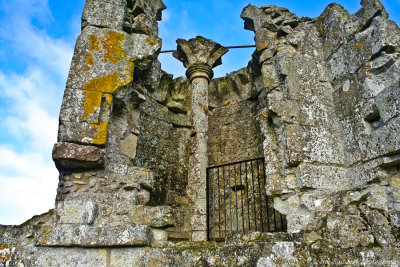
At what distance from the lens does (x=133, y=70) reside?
3.95 metres

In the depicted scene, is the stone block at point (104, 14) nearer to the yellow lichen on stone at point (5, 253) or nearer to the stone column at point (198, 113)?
the stone column at point (198, 113)

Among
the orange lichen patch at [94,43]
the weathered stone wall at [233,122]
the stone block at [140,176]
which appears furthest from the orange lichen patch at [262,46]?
the stone block at [140,176]

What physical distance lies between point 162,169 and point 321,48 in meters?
3.53

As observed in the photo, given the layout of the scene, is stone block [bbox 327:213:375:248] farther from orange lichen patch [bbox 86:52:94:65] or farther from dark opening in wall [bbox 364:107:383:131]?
orange lichen patch [bbox 86:52:94:65]

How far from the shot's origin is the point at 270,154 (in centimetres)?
425

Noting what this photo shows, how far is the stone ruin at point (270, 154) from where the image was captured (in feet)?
9.80

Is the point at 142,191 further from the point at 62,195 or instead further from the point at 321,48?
the point at 321,48

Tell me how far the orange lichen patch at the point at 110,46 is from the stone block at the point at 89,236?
79.7 inches

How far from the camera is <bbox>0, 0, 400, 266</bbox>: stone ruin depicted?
9.80ft

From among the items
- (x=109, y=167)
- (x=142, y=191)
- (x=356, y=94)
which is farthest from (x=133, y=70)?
(x=356, y=94)

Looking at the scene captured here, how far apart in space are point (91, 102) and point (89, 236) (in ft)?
4.86

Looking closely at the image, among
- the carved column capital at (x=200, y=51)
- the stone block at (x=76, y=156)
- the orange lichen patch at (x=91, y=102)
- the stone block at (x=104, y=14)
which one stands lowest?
the stone block at (x=76, y=156)

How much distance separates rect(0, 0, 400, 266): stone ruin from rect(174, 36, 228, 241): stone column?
0.04 metres

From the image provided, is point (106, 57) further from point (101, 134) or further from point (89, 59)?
point (101, 134)
